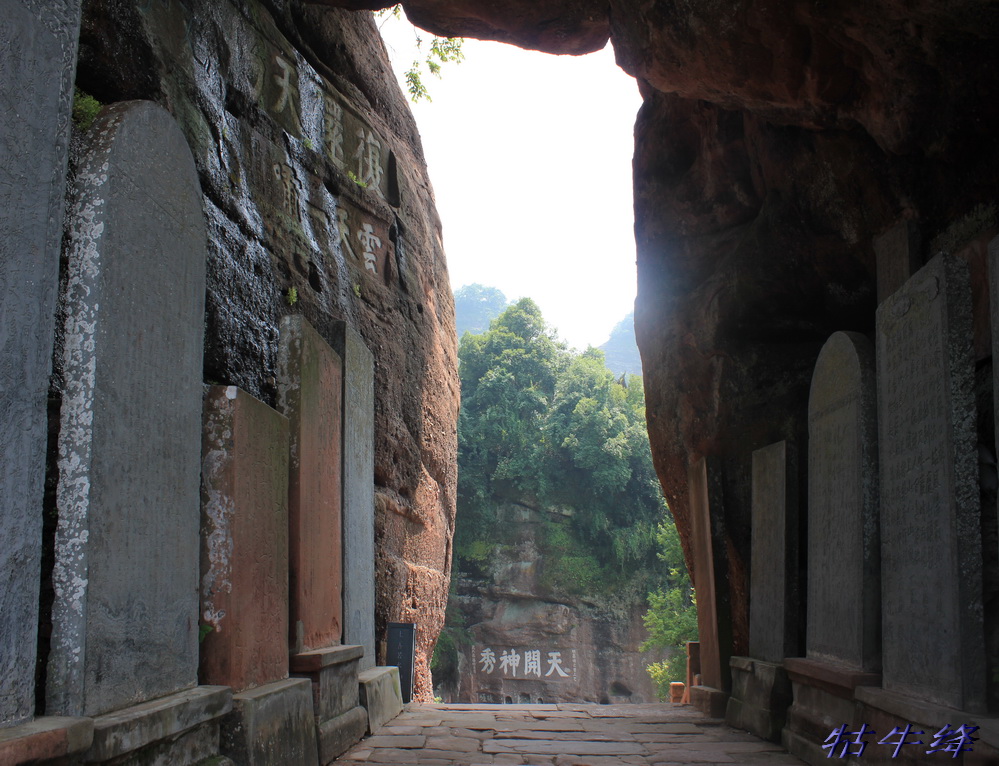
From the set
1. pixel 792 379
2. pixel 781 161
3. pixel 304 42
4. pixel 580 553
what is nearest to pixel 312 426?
pixel 781 161

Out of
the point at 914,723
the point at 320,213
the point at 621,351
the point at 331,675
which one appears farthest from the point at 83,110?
the point at 621,351

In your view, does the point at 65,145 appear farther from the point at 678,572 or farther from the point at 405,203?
the point at 678,572

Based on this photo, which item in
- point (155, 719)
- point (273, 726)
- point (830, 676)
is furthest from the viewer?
point (830, 676)

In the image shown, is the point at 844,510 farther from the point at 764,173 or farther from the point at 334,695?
the point at 764,173

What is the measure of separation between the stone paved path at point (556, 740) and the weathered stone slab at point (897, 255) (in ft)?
9.05

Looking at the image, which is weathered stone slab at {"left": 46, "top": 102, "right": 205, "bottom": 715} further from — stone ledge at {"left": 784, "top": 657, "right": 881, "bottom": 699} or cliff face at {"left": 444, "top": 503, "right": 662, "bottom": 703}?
cliff face at {"left": 444, "top": 503, "right": 662, "bottom": 703}

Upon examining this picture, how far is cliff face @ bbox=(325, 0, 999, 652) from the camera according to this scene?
408 cm

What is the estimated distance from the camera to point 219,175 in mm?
5184

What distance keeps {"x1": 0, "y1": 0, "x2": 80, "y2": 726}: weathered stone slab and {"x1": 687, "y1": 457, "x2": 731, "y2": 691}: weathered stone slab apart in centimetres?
540

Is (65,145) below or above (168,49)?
below

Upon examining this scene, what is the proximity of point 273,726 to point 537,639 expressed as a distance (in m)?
20.0

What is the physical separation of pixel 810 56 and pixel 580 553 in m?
20.4

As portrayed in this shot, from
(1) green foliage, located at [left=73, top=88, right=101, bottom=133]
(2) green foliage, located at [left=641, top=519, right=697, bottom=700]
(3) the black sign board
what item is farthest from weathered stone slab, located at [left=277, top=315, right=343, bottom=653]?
(2) green foliage, located at [left=641, top=519, right=697, bottom=700]

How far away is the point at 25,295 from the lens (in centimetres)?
205
